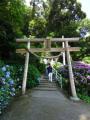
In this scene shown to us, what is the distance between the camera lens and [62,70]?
60.5 feet

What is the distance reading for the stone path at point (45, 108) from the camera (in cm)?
985

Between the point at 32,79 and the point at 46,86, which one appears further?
the point at 46,86

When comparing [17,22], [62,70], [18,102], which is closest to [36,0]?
[17,22]

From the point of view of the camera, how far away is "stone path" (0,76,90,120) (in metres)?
9.85

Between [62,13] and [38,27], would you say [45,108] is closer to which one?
[38,27]

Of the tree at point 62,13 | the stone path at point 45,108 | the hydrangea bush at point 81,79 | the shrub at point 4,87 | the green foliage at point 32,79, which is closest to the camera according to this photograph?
the shrub at point 4,87

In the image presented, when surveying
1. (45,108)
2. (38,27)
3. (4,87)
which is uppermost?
(38,27)

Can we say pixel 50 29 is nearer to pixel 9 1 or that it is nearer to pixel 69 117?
pixel 9 1

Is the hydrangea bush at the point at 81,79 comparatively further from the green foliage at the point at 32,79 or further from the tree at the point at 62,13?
the tree at the point at 62,13

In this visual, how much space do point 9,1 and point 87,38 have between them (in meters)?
20.1

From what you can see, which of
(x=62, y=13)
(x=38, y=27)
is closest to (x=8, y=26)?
(x=38, y=27)

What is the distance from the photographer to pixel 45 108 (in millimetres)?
10875

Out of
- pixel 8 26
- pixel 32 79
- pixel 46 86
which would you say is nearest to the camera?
pixel 32 79

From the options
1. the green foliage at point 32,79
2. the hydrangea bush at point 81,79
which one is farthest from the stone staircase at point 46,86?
the hydrangea bush at point 81,79
